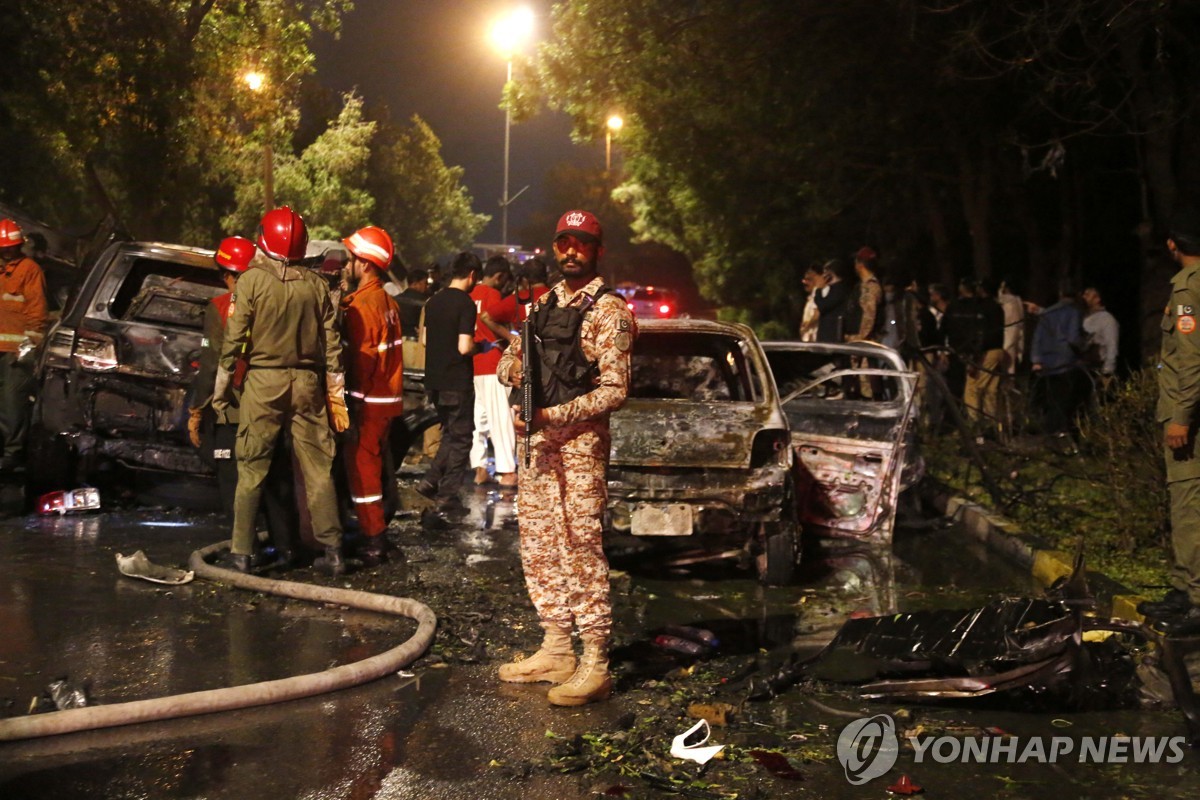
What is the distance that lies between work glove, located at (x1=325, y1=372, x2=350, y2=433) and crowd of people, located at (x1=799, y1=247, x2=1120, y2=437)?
684 cm

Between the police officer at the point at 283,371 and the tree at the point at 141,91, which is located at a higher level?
the tree at the point at 141,91

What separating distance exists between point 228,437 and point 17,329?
9.56 ft

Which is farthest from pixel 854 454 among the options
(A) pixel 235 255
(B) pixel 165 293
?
(B) pixel 165 293

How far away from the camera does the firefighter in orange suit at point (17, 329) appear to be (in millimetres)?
9547

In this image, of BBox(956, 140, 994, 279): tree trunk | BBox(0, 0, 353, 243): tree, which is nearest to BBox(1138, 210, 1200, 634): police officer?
BBox(956, 140, 994, 279): tree trunk

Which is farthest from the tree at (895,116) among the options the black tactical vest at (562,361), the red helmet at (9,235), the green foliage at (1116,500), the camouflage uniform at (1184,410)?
the red helmet at (9,235)

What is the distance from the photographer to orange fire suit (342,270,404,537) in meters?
7.82

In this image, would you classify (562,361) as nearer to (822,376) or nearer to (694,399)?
(694,399)

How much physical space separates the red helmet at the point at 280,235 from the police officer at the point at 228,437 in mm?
286

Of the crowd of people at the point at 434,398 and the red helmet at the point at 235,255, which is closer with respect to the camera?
the crowd of people at the point at 434,398

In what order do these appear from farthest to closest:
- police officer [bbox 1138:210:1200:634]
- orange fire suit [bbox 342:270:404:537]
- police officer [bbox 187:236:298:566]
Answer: orange fire suit [bbox 342:270:404:537] < police officer [bbox 187:236:298:566] < police officer [bbox 1138:210:1200:634]

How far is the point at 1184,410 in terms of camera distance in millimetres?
6348

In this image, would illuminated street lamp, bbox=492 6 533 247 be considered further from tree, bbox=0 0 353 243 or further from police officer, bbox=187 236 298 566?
police officer, bbox=187 236 298 566

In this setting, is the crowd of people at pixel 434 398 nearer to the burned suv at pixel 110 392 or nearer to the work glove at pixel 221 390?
the work glove at pixel 221 390
